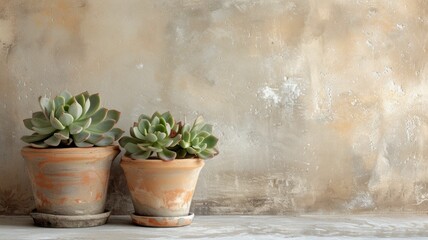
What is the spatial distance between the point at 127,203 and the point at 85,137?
0.97 feet

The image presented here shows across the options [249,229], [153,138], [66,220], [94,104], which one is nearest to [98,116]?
[94,104]

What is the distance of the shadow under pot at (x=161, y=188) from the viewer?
1.62m

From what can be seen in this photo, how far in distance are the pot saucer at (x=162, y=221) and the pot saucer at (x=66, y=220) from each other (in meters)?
0.09

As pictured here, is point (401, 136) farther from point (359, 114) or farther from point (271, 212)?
point (271, 212)

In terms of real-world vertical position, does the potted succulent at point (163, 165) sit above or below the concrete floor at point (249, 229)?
above

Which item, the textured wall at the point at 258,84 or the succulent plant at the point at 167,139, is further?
the textured wall at the point at 258,84


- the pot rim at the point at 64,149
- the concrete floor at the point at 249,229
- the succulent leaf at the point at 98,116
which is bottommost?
the concrete floor at the point at 249,229

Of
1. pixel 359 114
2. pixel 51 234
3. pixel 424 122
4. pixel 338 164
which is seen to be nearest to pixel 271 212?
pixel 338 164

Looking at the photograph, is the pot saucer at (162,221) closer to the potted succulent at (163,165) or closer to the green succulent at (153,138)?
the potted succulent at (163,165)

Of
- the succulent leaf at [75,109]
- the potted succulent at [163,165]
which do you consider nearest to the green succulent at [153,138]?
the potted succulent at [163,165]

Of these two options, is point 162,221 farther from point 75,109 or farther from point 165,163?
point 75,109

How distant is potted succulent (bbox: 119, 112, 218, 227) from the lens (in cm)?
162

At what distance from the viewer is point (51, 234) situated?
5.07ft

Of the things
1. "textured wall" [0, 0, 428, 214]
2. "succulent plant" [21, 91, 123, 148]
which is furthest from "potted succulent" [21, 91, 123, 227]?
"textured wall" [0, 0, 428, 214]
